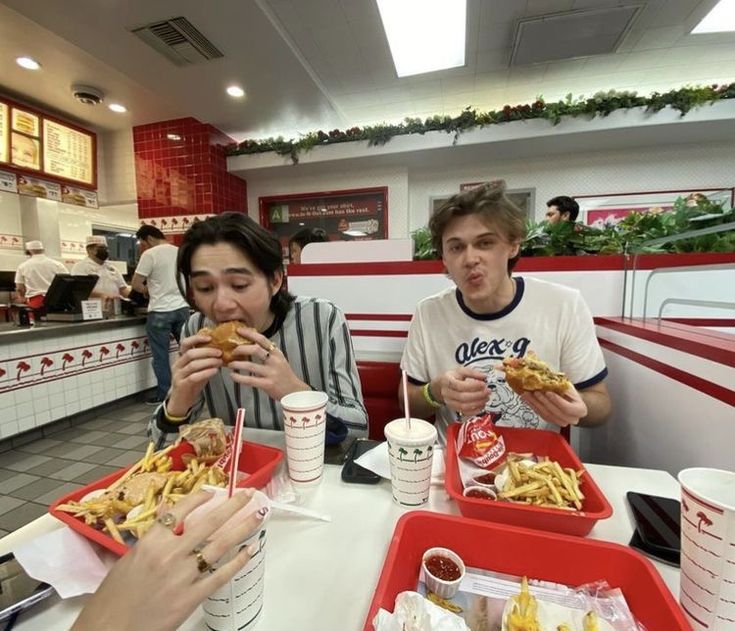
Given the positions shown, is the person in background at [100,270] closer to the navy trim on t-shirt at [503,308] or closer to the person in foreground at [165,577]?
the navy trim on t-shirt at [503,308]

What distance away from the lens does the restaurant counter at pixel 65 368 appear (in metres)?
3.19

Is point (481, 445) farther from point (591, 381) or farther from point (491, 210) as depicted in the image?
point (491, 210)

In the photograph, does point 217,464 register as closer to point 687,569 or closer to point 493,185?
point 687,569

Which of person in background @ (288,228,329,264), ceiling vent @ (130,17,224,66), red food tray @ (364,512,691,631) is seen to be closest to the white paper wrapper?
red food tray @ (364,512,691,631)

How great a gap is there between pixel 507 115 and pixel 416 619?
550 cm

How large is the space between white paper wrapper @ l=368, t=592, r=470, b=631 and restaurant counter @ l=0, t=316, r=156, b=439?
3.98 m

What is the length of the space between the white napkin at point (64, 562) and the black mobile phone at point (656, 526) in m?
1.03

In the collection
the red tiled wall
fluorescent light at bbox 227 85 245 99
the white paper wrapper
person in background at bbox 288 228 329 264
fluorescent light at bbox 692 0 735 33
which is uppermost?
fluorescent light at bbox 692 0 735 33

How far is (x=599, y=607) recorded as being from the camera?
609mm

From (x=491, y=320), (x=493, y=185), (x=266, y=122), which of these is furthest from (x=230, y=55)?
(x=491, y=320)

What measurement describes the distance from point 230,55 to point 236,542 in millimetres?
4735

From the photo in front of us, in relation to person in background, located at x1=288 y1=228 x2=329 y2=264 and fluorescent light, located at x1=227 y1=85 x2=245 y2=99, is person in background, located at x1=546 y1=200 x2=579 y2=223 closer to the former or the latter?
person in background, located at x1=288 y1=228 x2=329 y2=264

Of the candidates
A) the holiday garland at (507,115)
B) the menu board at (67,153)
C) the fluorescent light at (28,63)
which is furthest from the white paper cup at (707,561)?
the menu board at (67,153)

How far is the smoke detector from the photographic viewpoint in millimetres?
4746
